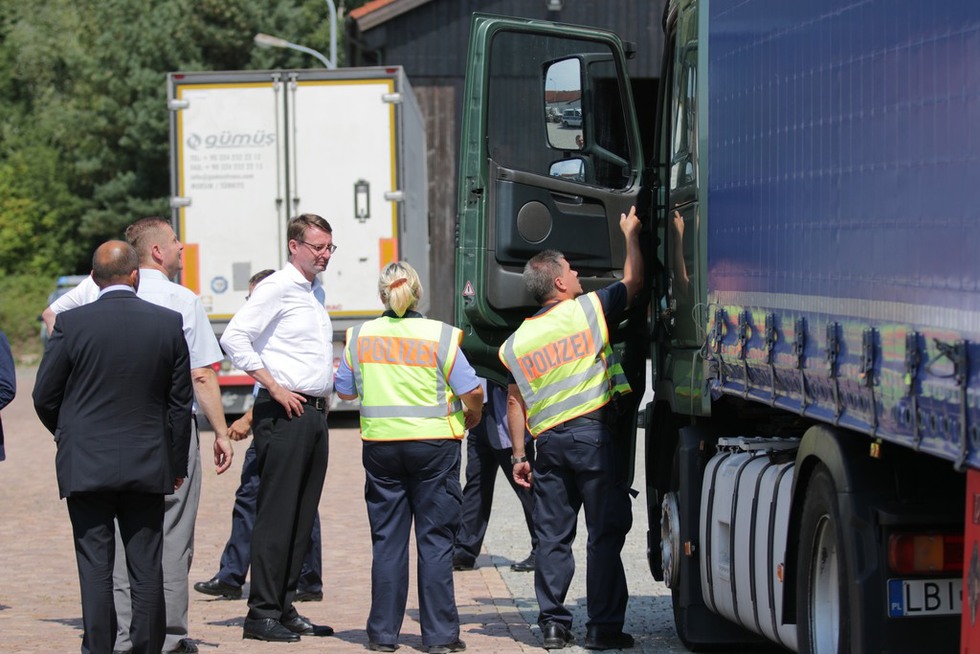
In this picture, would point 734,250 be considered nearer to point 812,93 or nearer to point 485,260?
point 812,93

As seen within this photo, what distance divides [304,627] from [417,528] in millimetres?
849

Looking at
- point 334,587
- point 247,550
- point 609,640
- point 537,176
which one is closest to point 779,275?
point 609,640

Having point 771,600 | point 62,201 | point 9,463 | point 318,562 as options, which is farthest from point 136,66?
point 771,600

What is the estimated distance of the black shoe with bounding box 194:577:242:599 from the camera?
9742mm

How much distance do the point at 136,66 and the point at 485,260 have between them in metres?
44.3

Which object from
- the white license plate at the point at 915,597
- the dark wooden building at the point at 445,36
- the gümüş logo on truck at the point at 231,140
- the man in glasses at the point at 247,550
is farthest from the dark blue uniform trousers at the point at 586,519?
the dark wooden building at the point at 445,36

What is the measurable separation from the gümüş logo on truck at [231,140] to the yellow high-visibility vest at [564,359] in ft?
40.4

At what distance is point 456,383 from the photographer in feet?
26.6

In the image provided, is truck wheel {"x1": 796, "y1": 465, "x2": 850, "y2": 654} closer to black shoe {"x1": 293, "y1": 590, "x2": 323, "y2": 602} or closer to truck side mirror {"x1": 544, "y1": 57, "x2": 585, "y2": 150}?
truck side mirror {"x1": 544, "y1": 57, "x2": 585, "y2": 150}

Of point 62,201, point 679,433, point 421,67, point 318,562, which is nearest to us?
point 679,433

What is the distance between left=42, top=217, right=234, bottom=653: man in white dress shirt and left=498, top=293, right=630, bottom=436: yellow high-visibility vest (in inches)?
54.8

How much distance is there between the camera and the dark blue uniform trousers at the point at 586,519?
8.02 m

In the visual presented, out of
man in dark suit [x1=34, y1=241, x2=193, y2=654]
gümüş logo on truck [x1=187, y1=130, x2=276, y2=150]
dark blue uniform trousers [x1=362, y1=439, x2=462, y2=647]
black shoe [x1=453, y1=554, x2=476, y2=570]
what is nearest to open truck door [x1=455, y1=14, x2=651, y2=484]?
→ dark blue uniform trousers [x1=362, y1=439, x2=462, y2=647]

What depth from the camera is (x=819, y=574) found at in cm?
585
